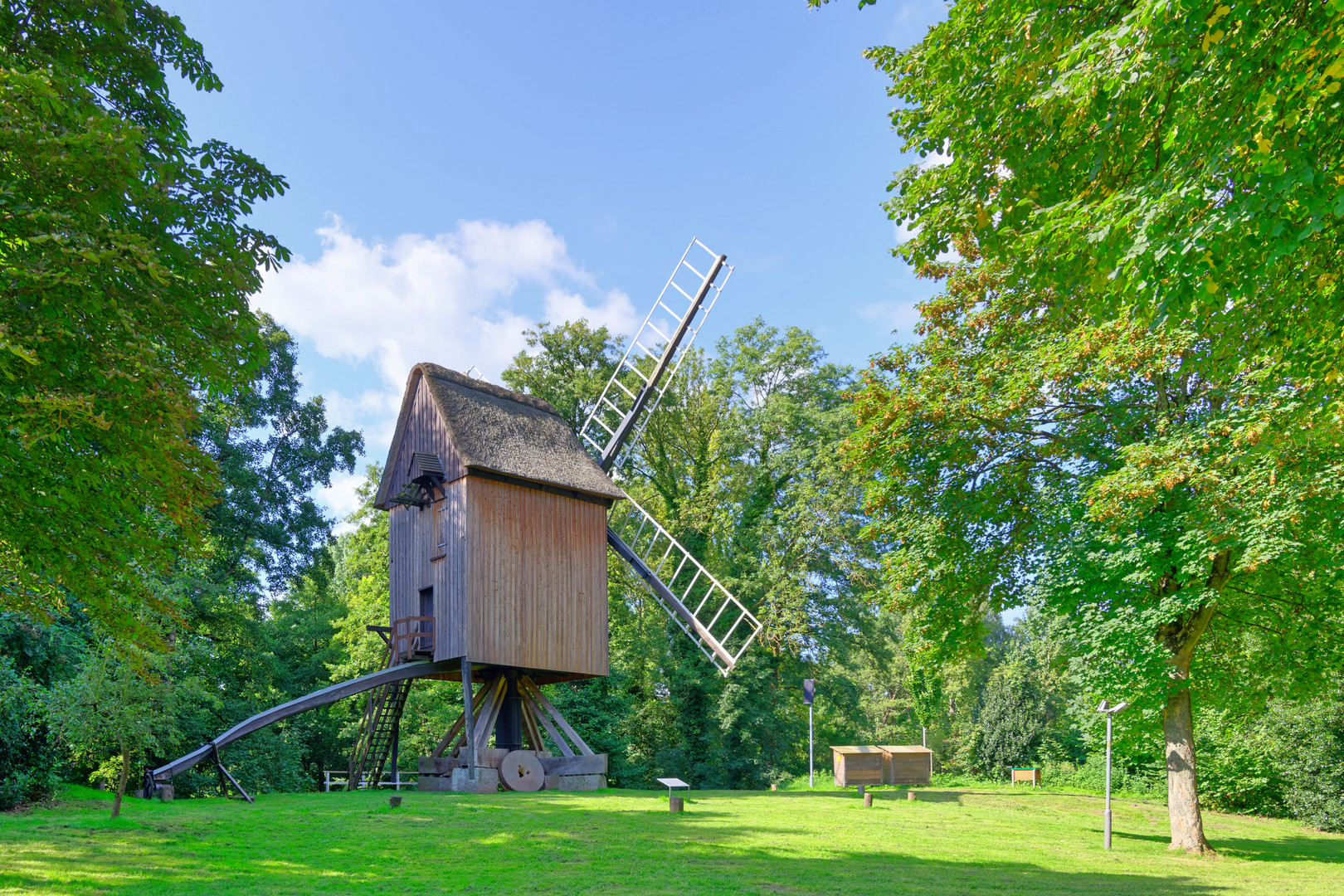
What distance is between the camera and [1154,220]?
21.6 feet

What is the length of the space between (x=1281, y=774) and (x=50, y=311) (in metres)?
29.5

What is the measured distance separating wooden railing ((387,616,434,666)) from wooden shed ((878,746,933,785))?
44.7 ft

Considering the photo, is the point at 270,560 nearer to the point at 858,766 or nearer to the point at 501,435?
the point at 501,435

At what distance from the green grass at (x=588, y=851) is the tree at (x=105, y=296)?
2677 mm

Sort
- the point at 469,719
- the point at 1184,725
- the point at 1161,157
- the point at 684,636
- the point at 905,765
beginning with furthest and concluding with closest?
the point at 684,636, the point at 905,765, the point at 469,719, the point at 1184,725, the point at 1161,157

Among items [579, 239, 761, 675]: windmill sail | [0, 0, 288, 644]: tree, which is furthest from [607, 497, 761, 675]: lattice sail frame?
[0, 0, 288, 644]: tree

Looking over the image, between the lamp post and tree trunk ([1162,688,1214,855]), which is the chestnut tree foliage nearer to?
tree trunk ([1162,688,1214,855])

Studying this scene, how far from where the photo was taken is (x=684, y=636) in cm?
3203

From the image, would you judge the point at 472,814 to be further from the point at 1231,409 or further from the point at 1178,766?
the point at 1231,409

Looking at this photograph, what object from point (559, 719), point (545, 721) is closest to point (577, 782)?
point (559, 719)

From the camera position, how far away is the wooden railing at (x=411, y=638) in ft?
A: 69.7

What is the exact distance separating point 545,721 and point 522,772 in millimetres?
2089

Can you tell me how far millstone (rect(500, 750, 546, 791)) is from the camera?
67.7 ft

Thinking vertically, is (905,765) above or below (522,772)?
below
